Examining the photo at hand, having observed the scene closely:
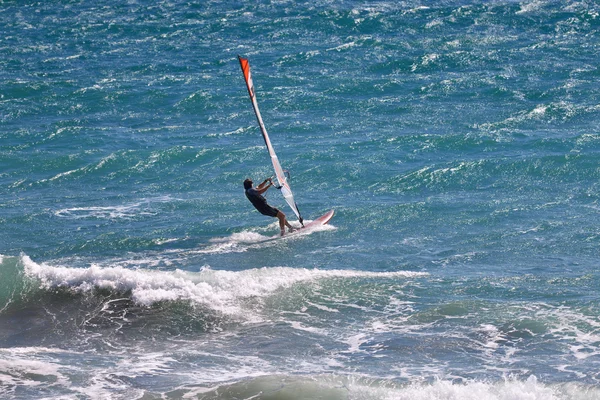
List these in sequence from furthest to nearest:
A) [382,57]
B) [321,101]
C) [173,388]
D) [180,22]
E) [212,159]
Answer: [180,22] → [382,57] → [321,101] → [212,159] → [173,388]

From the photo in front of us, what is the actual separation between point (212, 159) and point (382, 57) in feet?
35.6

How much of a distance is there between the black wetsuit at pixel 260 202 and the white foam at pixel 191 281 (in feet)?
7.83

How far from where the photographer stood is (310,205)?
19562 mm

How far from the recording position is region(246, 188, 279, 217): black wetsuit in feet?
58.4

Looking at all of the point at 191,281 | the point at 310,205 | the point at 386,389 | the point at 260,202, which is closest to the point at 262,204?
the point at 260,202

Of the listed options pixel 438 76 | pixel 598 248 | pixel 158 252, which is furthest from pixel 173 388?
pixel 438 76

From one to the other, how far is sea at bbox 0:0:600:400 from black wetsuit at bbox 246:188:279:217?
49cm

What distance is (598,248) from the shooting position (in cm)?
1609

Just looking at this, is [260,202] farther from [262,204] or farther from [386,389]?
[386,389]

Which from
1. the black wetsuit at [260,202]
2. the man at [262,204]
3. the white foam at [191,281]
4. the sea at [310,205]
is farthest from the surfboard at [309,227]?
the white foam at [191,281]

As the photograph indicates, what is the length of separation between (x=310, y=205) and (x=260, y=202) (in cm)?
198

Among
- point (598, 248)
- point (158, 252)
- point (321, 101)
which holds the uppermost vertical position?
point (321, 101)

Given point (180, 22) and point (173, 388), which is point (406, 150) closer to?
point (173, 388)

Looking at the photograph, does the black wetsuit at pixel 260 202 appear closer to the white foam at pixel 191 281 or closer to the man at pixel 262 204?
the man at pixel 262 204
